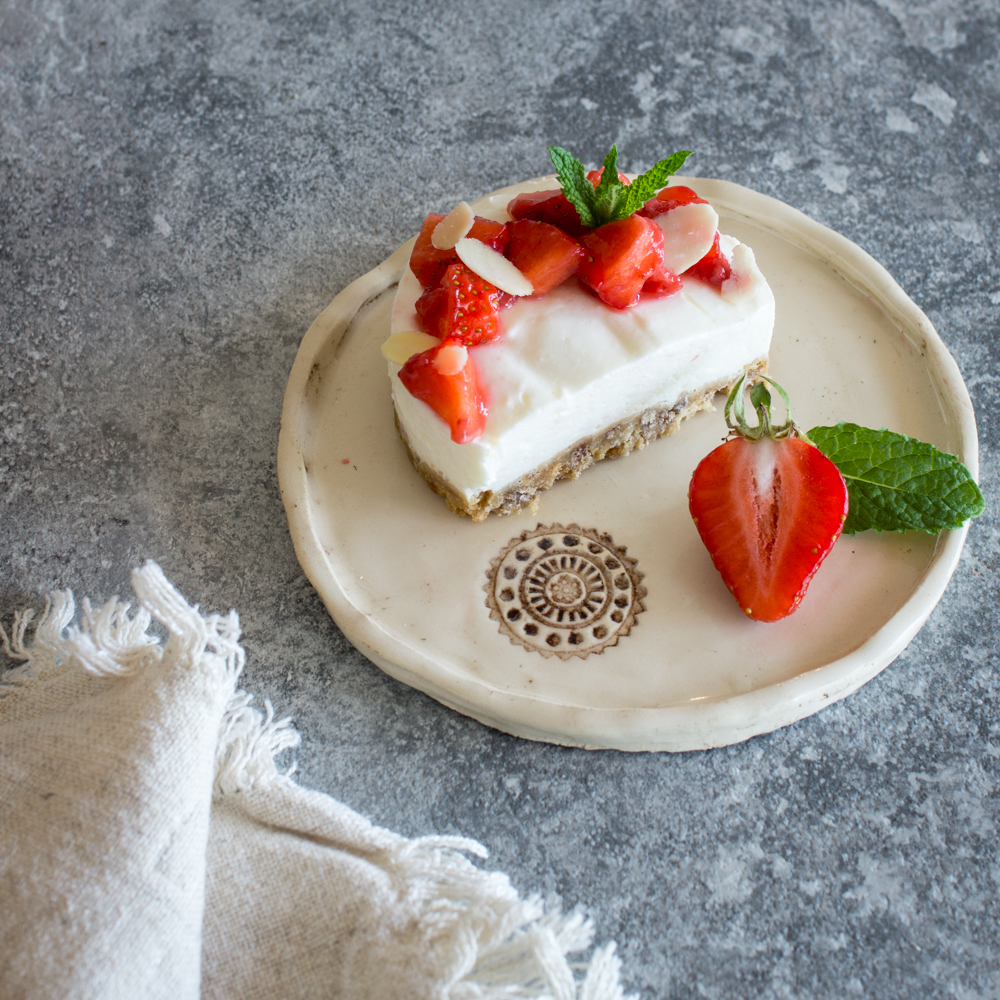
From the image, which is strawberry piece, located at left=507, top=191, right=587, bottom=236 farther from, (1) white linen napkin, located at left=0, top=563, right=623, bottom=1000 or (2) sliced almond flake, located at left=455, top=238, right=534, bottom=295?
(1) white linen napkin, located at left=0, top=563, right=623, bottom=1000

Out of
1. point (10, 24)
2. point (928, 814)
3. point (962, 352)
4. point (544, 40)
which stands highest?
point (10, 24)

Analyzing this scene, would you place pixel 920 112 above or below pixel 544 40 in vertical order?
below

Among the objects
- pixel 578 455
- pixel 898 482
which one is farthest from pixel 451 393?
pixel 898 482

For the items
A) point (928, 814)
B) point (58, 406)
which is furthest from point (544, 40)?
point (928, 814)

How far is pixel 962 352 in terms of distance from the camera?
2.50 meters

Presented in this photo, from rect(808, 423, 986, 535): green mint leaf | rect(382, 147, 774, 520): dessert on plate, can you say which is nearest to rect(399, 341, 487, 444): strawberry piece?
rect(382, 147, 774, 520): dessert on plate

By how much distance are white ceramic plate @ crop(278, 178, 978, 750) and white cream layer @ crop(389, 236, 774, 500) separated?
14cm

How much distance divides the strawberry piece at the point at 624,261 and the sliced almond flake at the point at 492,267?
5.7 inches

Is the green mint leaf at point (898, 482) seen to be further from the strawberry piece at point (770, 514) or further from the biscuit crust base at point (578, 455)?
the biscuit crust base at point (578, 455)

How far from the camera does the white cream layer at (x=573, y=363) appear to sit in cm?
199

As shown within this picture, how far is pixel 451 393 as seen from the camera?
1.91 m

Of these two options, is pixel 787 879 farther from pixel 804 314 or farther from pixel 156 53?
pixel 156 53

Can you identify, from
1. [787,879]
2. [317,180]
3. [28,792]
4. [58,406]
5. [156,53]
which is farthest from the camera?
[156,53]

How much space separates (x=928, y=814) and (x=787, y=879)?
31 centimetres
